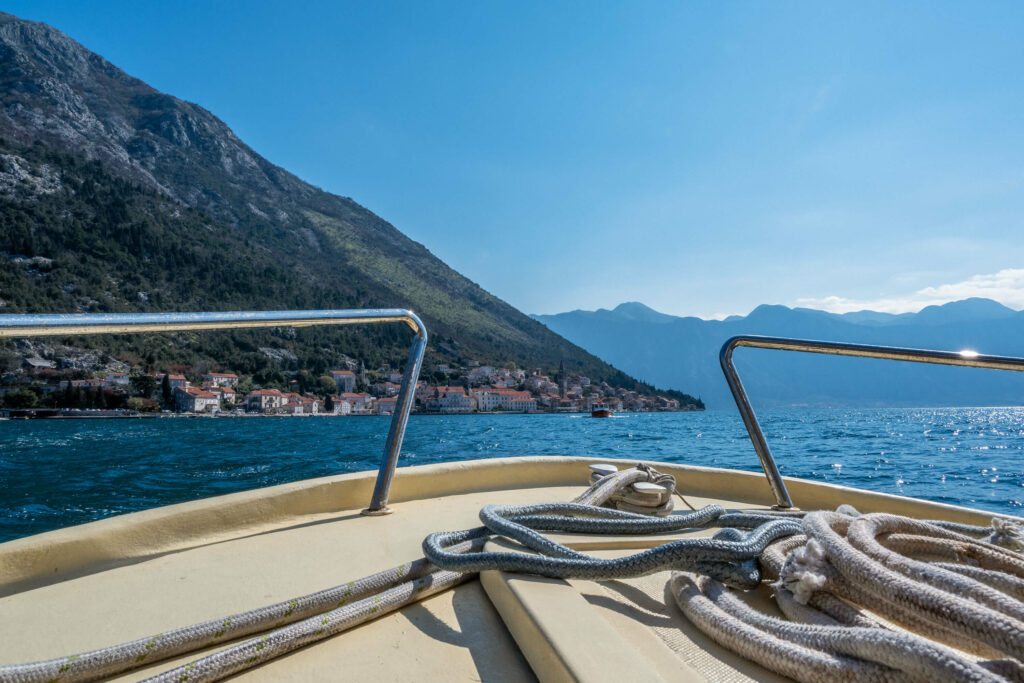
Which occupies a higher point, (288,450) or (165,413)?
(288,450)

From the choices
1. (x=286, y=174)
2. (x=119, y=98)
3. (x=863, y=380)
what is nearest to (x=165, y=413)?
(x=286, y=174)

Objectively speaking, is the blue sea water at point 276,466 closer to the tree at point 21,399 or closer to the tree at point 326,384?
the tree at point 21,399

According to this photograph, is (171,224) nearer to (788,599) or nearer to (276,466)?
(276,466)

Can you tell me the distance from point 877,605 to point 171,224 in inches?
2811

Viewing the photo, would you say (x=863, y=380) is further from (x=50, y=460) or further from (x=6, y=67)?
(x=6, y=67)

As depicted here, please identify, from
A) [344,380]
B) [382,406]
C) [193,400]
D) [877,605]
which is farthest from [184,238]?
[877,605]

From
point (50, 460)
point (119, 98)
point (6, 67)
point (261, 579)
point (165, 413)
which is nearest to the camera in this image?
point (261, 579)

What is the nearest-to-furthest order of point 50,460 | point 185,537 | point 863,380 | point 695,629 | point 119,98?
point 695,629
point 185,537
point 50,460
point 119,98
point 863,380

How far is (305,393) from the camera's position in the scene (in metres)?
53.3

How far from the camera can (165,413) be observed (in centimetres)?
4391

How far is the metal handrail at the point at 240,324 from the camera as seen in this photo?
0.71 meters

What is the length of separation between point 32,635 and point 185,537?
478 mm

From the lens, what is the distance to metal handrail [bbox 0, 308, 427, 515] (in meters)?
0.71

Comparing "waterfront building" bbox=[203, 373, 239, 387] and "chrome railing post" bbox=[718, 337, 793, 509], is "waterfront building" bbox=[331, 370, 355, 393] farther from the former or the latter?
"chrome railing post" bbox=[718, 337, 793, 509]
